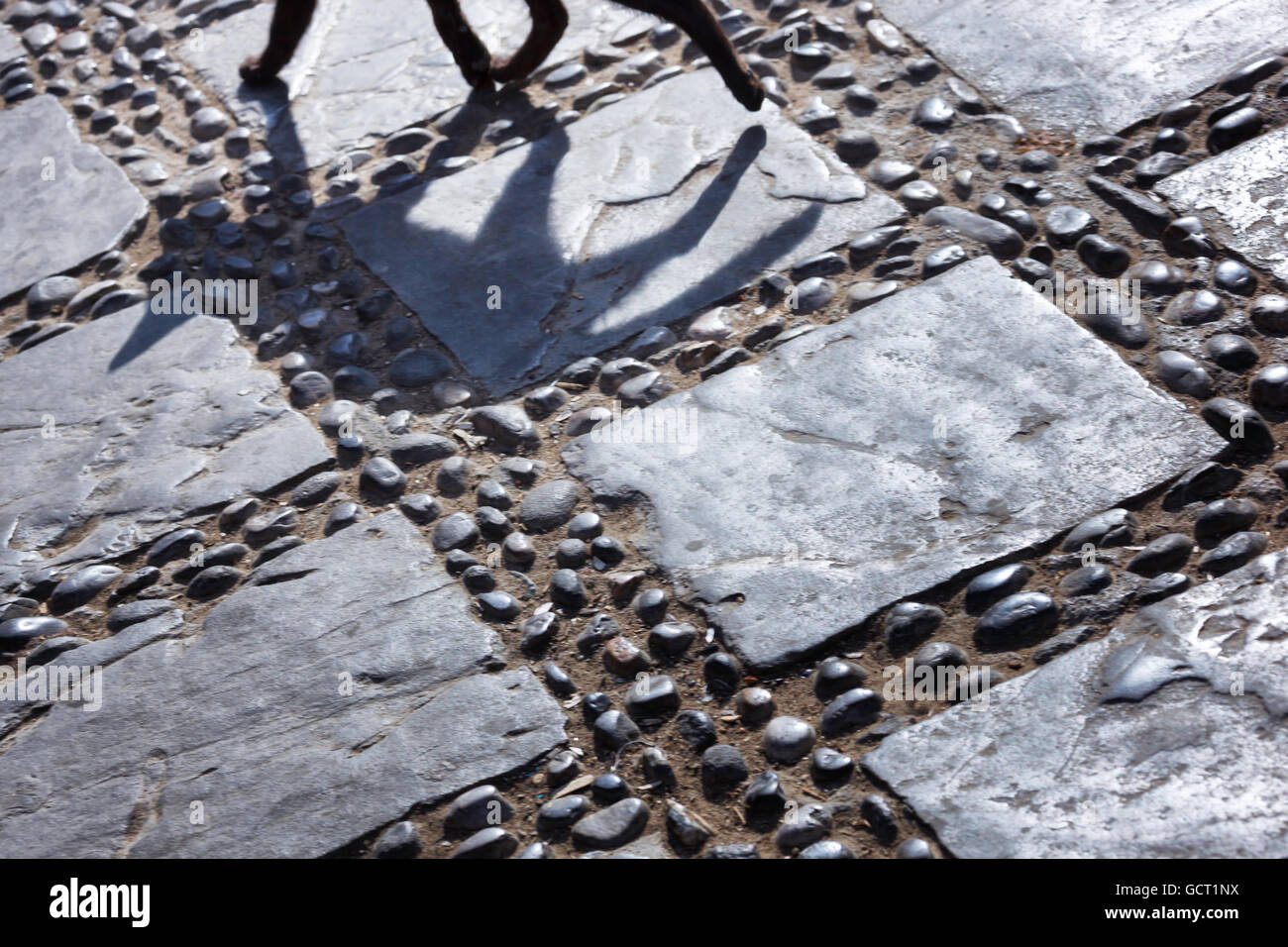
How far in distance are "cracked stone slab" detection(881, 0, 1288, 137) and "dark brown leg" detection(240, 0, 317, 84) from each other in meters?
1.91

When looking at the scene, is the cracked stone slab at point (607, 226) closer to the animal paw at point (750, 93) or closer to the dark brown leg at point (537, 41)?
the animal paw at point (750, 93)

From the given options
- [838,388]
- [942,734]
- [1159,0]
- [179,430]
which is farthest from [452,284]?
[1159,0]

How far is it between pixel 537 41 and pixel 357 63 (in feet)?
2.50

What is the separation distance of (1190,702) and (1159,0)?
8.23 feet

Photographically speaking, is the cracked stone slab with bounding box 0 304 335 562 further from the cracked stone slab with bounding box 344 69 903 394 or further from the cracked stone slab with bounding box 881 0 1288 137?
the cracked stone slab with bounding box 881 0 1288 137

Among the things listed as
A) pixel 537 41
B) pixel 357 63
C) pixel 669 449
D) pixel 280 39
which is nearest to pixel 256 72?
pixel 280 39

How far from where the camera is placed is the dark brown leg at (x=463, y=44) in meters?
3.67

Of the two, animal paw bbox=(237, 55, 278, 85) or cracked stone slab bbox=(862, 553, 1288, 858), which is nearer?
cracked stone slab bbox=(862, 553, 1288, 858)

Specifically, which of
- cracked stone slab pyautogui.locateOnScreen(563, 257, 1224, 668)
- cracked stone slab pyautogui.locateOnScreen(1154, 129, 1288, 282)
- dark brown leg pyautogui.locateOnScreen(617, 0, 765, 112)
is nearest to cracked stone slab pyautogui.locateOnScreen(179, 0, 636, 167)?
dark brown leg pyautogui.locateOnScreen(617, 0, 765, 112)

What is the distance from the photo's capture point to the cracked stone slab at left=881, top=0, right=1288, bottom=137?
3.30 m

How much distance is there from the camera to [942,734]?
6.64 feet

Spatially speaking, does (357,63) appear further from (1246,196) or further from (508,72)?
(1246,196)

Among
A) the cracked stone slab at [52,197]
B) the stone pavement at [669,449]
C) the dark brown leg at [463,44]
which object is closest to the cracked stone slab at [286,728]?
the stone pavement at [669,449]

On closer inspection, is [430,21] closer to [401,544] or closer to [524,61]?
[524,61]
